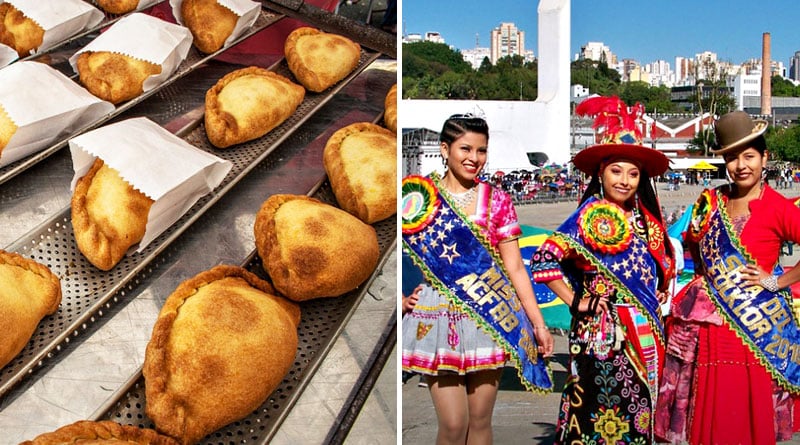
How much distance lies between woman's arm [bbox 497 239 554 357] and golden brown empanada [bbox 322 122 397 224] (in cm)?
39

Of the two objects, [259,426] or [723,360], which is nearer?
[259,426]

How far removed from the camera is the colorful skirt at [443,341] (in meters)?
2.36

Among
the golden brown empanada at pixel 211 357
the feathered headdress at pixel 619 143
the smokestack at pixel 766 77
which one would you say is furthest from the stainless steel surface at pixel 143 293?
the smokestack at pixel 766 77

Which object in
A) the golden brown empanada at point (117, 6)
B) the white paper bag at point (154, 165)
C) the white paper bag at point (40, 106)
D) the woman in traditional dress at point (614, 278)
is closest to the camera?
the white paper bag at point (154, 165)

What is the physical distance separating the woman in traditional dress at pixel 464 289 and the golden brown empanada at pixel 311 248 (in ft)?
0.48

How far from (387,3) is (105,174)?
1357 mm

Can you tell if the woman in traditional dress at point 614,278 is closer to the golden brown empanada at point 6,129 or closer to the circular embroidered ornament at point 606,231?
the circular embroidered ornament at point 606,231

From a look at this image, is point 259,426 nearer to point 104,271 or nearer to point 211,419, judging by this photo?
point 211,419

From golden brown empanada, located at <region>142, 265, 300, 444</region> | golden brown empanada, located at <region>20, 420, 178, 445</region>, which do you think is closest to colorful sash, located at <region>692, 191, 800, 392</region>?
golden brown empanada, located at <region>142, 265, 300, 444</region>

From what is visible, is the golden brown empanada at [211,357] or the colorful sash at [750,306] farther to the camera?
the colorful sash at [750,306]

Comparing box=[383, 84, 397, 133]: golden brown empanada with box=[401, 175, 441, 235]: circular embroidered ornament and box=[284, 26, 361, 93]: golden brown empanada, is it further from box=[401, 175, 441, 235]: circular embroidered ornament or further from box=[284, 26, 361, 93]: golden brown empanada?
box=[401, 175, 441, 235]: circular embroidered ornament

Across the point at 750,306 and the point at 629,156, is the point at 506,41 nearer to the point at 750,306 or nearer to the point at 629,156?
the point at 629,156

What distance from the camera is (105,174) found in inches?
92.6

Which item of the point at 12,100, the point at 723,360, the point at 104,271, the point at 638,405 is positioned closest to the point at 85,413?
the point at 104,271
